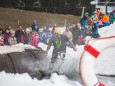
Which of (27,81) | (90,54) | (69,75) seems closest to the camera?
(90,54)

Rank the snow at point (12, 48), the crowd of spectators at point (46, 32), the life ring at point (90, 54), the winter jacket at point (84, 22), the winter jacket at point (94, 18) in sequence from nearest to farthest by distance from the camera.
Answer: the life ring at point (90, 54) < the snow at point (12, 48) < the crowd of spectators at point (46, 32) < the winter jacket at point (84, 22) < the winter jacket at point (94, 18)

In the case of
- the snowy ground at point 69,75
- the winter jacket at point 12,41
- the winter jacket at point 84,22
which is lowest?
the snowy ground at point 69,75

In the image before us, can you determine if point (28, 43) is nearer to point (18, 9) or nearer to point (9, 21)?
point (9, 21)

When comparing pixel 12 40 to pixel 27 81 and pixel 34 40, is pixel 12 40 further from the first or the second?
pixel 27 81

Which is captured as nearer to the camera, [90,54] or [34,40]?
[90,54]

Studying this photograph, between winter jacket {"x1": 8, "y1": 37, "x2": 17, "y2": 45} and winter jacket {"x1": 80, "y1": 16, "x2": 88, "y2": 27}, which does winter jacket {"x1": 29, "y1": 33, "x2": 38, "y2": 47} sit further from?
winter jacket {"x1": 80, "y1": 16, "x2": 88, "y2": 27}

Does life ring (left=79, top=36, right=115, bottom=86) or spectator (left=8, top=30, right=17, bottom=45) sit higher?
life ring (left=79, top=36, right=115, bottom=86)

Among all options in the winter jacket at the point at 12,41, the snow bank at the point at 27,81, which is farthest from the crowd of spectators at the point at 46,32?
the snow bank at the point at 27,81

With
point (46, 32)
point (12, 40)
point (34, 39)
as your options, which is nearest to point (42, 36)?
point (46, 32)

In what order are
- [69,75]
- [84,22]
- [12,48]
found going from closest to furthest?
[12,48], [69,75], [84,22]

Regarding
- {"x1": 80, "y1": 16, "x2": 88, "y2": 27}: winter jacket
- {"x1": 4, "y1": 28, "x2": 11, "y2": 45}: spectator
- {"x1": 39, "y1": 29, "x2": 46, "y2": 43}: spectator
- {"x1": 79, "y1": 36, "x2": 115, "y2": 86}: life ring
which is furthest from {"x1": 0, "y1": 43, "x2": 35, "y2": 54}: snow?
{"x1": 79, "y1": 36, "x2": 115, "y2": 86}: life ring

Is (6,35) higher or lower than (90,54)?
lower

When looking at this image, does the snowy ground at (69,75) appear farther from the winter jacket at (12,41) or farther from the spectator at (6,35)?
the spectator at (6,35)

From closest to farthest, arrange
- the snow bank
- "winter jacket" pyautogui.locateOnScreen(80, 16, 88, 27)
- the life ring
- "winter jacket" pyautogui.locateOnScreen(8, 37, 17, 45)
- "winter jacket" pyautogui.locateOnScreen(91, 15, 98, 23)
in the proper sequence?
the life ring
the snow bank
"winter jacket" pyautogui.locateOnScreen(8, 37, 17, 45)
"winter jacket" pyautogui.locateOnScreen(80, 16, 88, 27)
"winter jacket" pyautogui.locateOnScreen(91, 15, 98, 23)
